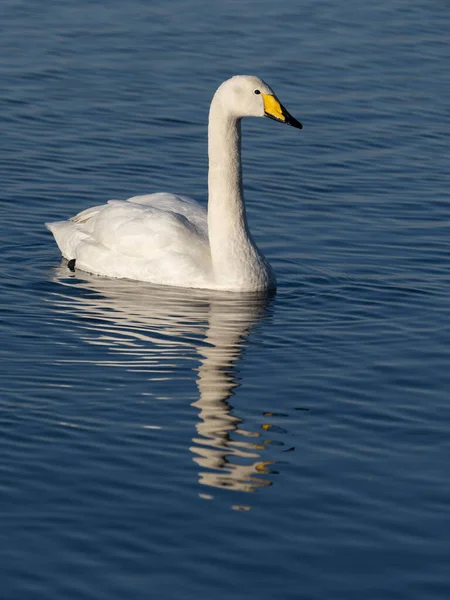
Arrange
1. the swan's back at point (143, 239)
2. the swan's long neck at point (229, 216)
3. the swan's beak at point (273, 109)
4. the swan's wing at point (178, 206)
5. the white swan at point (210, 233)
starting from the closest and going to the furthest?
the swan's beak at point (273, 109) < the white swan at point (210, 233) < the swan's long neck at point (229, 216) < the swan's back at point (143, 239) < the swan's wing at point (178, 206)

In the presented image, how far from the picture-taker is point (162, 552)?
809 centimetres

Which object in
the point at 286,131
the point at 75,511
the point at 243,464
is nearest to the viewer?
the point at 75,511

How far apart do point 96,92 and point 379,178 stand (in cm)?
483

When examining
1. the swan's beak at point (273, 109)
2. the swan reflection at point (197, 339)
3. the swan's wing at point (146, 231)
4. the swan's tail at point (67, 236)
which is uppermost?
the swan's beak at point (273, 109)

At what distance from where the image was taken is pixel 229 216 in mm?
13883

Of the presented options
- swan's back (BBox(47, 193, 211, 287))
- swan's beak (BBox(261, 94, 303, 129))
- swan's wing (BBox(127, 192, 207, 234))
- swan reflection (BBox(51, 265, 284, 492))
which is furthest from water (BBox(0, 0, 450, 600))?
swan's beak (BBox(261, 94, 303, 129))

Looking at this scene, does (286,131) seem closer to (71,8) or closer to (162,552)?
(71,8)

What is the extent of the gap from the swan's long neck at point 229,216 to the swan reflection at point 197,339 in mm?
208

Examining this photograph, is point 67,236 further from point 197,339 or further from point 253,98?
point 197,339

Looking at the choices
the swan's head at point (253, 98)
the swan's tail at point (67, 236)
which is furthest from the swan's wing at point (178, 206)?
the swan's head at point (253, 98)

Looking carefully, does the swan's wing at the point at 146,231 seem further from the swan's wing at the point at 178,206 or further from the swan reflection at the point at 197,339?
the swan reflection at the point at 197,339

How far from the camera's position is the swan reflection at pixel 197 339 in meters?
9.52

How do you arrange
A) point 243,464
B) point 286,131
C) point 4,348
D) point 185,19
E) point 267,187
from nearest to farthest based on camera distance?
point 243,464 < point 4,348 < point 267,187 < point 286,131 < point 185,19

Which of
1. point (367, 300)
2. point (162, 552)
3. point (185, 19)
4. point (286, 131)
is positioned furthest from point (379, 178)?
point (162, 552)
